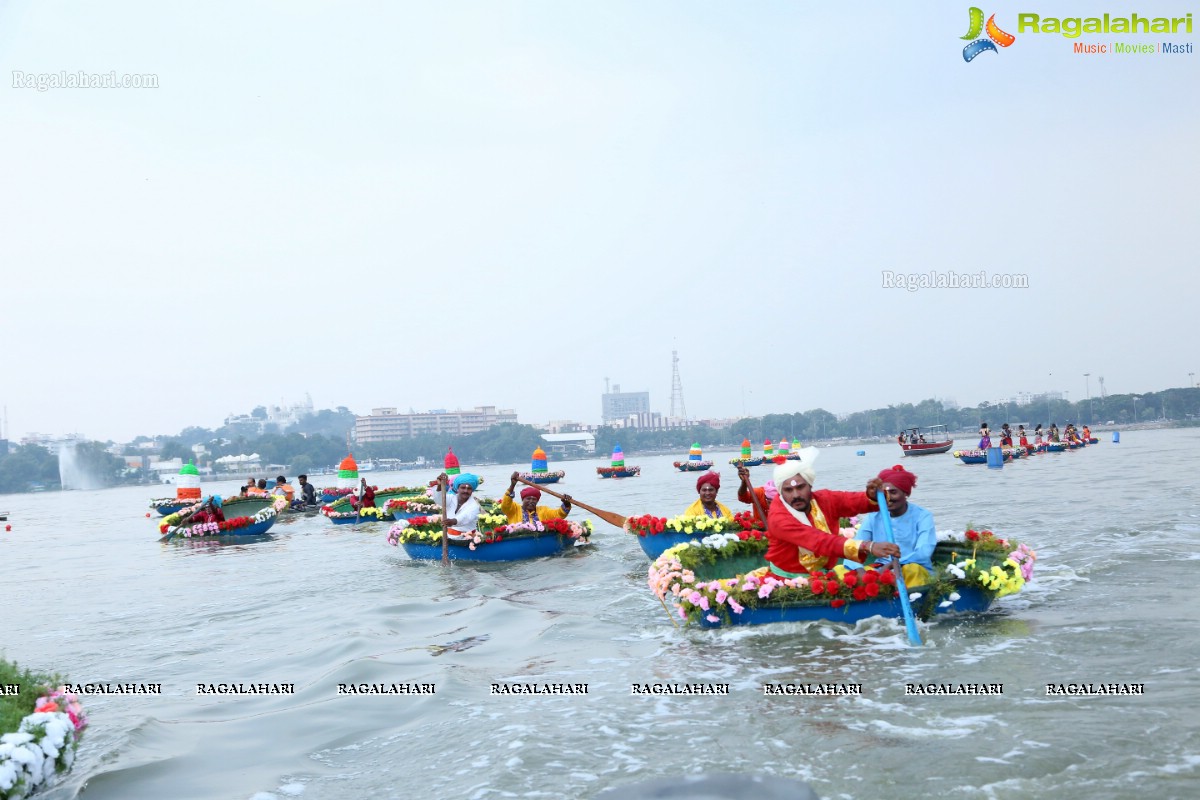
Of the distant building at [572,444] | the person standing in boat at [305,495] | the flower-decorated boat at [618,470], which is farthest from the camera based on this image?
the distant building at [572,444]

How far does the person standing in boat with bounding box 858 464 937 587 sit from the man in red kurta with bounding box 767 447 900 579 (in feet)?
0.63

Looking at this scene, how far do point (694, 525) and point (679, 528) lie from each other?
1.40ft

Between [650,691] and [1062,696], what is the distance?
10.8 feet

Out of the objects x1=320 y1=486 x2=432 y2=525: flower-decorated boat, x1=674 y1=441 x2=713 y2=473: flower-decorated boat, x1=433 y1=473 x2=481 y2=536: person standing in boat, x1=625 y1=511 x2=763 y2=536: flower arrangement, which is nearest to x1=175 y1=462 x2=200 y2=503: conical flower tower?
x1=320 y1=486 x2=432 y2=525: flower-decorated boat

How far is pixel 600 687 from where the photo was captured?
8359 mm

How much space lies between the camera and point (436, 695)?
332 inches

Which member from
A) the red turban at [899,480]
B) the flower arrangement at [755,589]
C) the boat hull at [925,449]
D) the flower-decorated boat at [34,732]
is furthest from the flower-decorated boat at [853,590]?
the boat hull at [925,449]

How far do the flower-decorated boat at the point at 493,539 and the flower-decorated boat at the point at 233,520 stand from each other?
10411 mm

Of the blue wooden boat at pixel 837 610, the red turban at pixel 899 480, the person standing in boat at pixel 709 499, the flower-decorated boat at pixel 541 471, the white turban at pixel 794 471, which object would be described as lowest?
the flower-decorated boat at pixel 541 471

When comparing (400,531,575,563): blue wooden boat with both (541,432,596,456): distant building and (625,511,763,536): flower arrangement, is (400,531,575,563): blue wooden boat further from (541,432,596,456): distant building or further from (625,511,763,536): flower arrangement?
(541,432,596,456): distant building

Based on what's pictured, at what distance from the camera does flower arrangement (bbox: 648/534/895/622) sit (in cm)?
889

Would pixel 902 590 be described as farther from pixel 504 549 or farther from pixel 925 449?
pixel 925 449

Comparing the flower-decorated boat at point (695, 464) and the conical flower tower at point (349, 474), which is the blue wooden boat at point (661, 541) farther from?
the flower-decorated boat at point (695, 464)

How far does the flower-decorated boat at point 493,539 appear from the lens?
55.8ft
